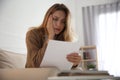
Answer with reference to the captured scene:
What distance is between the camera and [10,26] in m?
1.60

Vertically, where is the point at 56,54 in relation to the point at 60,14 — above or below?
below

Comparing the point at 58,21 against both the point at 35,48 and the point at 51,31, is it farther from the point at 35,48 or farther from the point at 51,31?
the point at 35,48

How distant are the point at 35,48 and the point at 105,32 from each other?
302 centimetres

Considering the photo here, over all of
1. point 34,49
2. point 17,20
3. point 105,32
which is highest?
point 17,20

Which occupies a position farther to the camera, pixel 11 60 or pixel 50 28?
pixel 11 60

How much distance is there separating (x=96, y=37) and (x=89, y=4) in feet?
2.12

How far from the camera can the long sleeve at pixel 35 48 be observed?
0.64 metres

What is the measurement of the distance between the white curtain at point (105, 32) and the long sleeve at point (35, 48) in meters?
2.88

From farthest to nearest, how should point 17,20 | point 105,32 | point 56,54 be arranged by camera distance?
point 105,32 → point 17,20 → point 56,54

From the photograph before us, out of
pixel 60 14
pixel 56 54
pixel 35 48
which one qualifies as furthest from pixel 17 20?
pixel 56 54

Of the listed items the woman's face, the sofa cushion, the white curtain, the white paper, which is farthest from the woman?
the white curtain

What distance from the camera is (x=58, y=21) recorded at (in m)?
0.86

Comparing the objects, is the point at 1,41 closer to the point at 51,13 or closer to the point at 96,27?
the point at 51,13

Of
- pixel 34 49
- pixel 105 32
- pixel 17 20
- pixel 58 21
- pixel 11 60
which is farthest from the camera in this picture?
pixel 105 32
